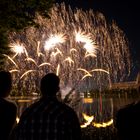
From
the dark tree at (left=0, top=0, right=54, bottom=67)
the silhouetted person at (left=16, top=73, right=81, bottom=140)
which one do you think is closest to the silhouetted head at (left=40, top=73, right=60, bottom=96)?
the silhouetted person at (left=16, top=73, right=81, bottom=140)

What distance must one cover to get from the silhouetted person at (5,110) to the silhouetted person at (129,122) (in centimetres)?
162

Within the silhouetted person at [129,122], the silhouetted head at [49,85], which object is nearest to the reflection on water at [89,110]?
the silhouetted person at [129,122]

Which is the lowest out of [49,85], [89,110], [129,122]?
[89,110]

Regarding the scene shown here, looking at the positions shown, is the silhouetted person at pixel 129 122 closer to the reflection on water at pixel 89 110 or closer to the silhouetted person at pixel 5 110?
the reflection on water at pixel 89 110

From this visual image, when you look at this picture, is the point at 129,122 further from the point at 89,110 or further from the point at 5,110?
the point at 89,110

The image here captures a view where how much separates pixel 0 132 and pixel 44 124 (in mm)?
1024

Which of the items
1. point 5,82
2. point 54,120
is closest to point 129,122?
point 54,120

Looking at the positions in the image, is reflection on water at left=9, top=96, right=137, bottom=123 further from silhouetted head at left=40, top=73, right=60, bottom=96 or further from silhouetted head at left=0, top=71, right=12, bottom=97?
silhouetted head at left=0, top=71, right=12, bottom=97

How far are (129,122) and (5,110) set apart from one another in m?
1.85

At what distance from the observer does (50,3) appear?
1700 cm

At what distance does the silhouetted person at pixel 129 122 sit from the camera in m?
4.73

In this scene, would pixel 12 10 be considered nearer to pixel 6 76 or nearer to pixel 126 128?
pixel 6 76

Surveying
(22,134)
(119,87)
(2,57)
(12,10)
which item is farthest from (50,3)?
(119,87)

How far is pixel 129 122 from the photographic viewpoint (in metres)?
4.78
